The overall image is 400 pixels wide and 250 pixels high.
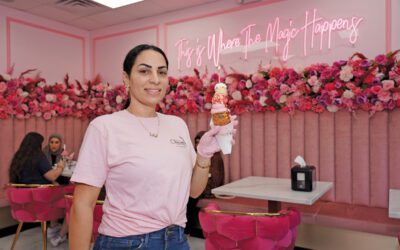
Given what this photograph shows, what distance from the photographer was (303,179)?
9.61ft

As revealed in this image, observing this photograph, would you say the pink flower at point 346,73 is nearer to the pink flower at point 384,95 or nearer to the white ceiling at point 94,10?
the pink flower at point 384,95

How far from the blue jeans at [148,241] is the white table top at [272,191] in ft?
5.31

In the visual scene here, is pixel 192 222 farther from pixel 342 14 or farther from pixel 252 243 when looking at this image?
pixel 342 14

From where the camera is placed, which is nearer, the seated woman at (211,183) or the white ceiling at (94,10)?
the seated woman at (211,183)

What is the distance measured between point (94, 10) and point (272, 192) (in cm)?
383

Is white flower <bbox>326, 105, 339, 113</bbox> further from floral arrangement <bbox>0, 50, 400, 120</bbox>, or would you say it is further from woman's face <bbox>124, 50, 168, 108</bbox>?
woman's face <bbox>124, 50, 168, 108</bbox>

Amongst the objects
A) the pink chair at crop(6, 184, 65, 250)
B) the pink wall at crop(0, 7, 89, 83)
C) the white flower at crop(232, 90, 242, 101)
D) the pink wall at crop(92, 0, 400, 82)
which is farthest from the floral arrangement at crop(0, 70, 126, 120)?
the white flower at crop(232, 90, 242, 101)

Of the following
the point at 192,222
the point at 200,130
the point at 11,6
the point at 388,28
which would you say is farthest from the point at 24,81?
the point at 388,28

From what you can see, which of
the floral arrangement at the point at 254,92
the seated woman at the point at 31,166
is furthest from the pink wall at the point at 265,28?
the seated woman at the point at 31,166

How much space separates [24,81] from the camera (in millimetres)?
4660

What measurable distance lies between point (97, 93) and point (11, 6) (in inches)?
68.8

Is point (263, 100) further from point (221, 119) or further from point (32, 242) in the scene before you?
point (32, 242)

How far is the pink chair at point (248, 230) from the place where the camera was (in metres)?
2.16

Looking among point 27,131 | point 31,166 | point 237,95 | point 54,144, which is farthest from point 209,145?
point 27,131
